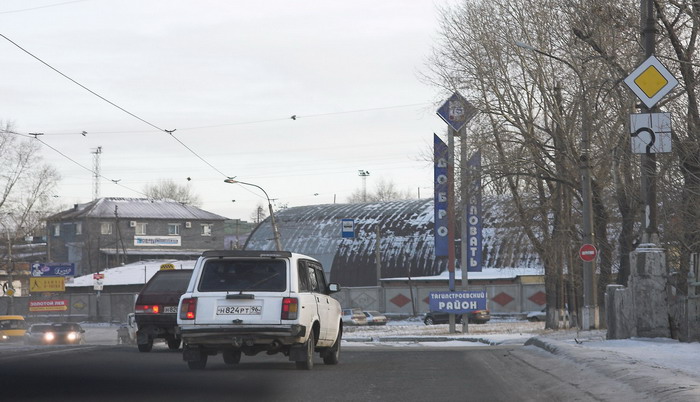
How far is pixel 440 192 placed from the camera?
42.2 metres

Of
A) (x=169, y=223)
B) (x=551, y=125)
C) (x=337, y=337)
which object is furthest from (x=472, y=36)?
(x=169, y=223)

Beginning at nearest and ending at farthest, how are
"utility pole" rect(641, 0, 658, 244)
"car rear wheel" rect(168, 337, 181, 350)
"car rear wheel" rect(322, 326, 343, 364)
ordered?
"car rear wheel" rect(322, 326, 343, 364), "utility pole" rect(641, 0, 658, 244), "car rear wheel" rect(168, 337, 181, 350)

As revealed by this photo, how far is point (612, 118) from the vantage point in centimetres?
3322

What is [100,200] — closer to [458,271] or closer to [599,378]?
[458,271]

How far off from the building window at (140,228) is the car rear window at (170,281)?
328ft

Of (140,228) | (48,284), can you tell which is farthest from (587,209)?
(140,228)

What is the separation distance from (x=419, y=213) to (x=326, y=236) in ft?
28.4

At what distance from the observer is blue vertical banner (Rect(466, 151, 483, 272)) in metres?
37.8

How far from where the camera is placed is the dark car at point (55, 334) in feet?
133

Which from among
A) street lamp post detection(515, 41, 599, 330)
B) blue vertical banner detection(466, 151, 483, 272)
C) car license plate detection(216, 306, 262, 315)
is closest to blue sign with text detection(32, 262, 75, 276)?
blue vertical banner detection(466, 151, 483, 272)

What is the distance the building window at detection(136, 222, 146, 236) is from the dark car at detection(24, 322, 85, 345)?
3129 inches

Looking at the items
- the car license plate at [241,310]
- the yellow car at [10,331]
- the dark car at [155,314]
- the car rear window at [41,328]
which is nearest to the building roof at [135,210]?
the yellow car at [10,331]

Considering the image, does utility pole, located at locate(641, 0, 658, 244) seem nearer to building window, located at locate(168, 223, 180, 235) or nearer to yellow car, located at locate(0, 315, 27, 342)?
yellow car, located at locate(0, 315, 27, 342)

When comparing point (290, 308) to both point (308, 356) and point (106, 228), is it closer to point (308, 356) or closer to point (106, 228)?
point (308, 356)
